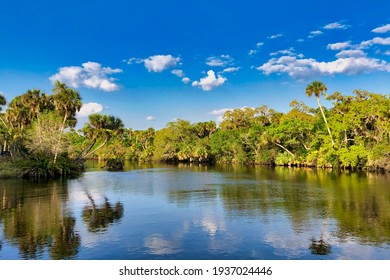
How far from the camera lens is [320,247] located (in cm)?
1369

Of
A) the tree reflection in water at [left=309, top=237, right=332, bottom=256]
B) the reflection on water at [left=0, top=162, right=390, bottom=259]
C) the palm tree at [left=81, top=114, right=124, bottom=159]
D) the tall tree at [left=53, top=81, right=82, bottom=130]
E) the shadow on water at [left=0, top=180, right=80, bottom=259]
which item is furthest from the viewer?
the palm tree at [left=81, top=114, right=124, bottom=159]

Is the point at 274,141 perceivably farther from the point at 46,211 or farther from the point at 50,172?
the point at 46,211

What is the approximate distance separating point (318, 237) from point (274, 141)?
5335 cm

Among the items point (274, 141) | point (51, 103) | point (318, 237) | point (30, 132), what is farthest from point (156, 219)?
point (274, 141)

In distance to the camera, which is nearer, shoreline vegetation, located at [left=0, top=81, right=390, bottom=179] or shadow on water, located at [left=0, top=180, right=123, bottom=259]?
shadow on water, located at [left=0, top=180, right=123, bottom=259]

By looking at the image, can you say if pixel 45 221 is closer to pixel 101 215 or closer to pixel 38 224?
pixel 38 224

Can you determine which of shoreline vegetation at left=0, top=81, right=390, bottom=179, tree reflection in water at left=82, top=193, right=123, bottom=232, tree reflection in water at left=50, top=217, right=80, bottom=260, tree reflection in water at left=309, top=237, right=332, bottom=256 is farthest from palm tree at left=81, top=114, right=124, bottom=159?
tree reflection in water at left=309, top=237, right=332, bottom=256

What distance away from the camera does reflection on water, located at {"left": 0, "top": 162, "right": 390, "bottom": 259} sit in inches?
529

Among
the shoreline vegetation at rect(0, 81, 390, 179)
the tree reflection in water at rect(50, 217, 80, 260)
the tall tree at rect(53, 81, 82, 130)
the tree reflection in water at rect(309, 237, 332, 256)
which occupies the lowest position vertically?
the tree reflection in water at rect(309, 237, 332, 256)

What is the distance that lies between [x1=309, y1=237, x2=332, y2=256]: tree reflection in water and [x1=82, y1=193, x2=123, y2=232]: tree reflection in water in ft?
32.2

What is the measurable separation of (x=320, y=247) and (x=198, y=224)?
6.43 m

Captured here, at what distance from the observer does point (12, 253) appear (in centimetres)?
1339

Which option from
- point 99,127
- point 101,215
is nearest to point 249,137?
point 99,127

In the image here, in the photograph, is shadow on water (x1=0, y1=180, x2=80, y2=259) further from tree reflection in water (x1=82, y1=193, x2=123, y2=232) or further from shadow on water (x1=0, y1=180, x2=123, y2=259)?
tree reflection in water (x1=82, y1=193, x2=123, y2=232)
